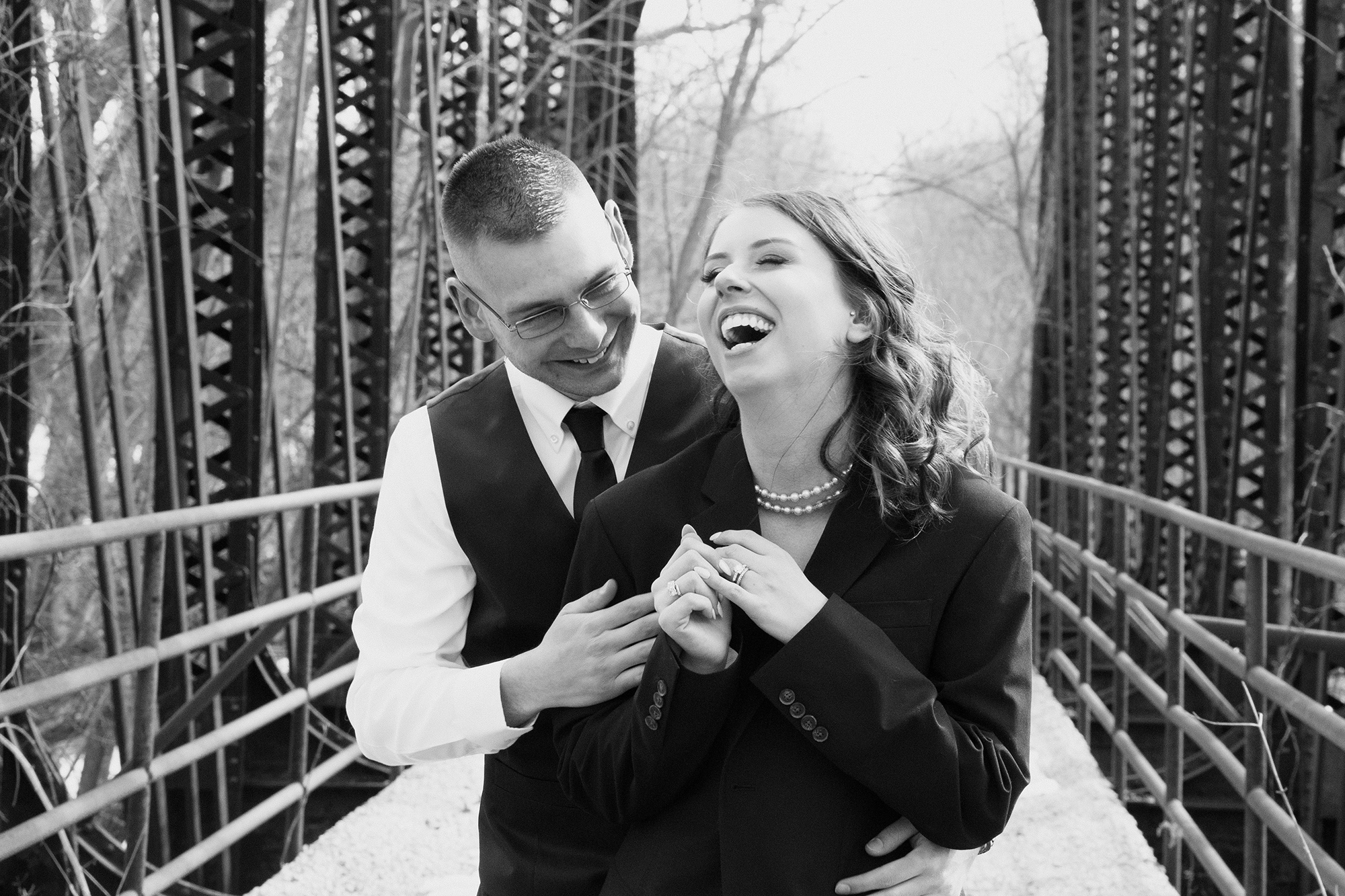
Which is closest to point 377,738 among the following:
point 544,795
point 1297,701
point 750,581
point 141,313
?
point 544,795

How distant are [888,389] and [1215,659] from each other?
3.74 m

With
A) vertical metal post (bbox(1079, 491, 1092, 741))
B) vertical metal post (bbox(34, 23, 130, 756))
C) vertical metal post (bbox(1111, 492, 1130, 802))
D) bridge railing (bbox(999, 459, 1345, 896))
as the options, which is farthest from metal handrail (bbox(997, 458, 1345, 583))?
vertical metal post (bbox(34, 23, 130, 756))

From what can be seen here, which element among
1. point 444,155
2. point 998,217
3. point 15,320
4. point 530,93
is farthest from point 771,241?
point 998,217

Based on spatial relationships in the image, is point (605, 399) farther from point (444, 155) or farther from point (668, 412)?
point (444, 155)

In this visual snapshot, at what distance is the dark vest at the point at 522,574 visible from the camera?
6.33 feet

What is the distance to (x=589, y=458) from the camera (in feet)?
6.70

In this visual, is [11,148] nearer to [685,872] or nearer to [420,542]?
[420,542]

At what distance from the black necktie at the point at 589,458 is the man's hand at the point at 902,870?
2.30 ft

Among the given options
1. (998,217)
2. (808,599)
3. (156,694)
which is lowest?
(156,694)

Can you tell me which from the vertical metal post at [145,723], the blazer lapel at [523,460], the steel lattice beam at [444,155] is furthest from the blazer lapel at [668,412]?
the steel lattice beam at [444,155]

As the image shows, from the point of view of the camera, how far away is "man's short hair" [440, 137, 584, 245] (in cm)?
202

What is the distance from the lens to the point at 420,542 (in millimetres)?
2049

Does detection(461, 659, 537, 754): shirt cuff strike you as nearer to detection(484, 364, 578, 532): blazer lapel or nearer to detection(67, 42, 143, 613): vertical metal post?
detection(484, 364, 578, 532): blazer lapel

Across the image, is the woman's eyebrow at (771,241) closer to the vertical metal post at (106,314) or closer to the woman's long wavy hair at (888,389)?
the woman's long wavy hair at (888,389)
